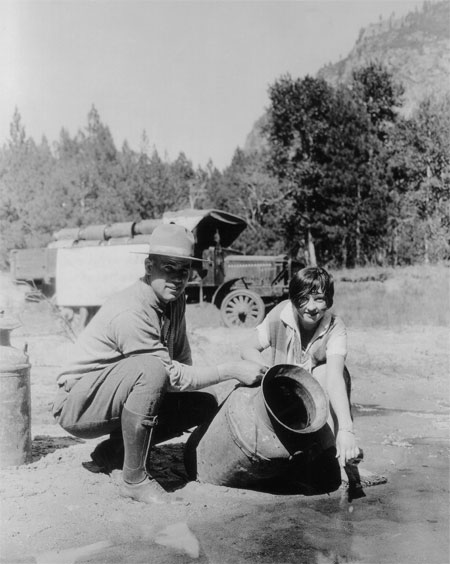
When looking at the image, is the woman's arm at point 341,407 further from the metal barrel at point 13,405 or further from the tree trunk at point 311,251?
the tree trunk at point 311,251

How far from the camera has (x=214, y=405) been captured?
11.5 ft

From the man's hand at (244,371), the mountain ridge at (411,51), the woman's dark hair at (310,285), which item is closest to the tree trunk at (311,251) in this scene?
the woman's dark hair at (310,285)

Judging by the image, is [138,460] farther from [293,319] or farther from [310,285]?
[310,285]

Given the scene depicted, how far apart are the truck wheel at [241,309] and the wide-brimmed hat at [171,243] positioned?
29.7ft

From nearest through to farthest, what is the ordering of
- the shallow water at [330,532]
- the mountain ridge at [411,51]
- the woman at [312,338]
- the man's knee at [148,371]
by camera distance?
the shallow water at [330,532]
the man's knee at [148,371]
the woman at [312,338]
the mountain ridge at [411,51]

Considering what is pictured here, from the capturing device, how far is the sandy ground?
2.49 metres

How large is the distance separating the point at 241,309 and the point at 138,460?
9.32 meters

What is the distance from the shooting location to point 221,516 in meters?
2.89

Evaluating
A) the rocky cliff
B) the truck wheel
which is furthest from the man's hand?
the rocky cliff

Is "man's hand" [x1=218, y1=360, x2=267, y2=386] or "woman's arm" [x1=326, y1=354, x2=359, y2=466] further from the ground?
"man's hand" [x1=218, y1=360, x2=267, y2=386]

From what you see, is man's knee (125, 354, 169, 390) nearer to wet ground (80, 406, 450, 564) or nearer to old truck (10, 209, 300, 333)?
wet ground (80, 406, 450, 564)

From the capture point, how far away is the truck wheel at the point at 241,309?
12.2 m

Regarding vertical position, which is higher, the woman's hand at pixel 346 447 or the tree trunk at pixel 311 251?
the tree trunk at pixel 311 251

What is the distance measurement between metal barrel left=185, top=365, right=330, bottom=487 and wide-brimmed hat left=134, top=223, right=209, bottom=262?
756 mm
